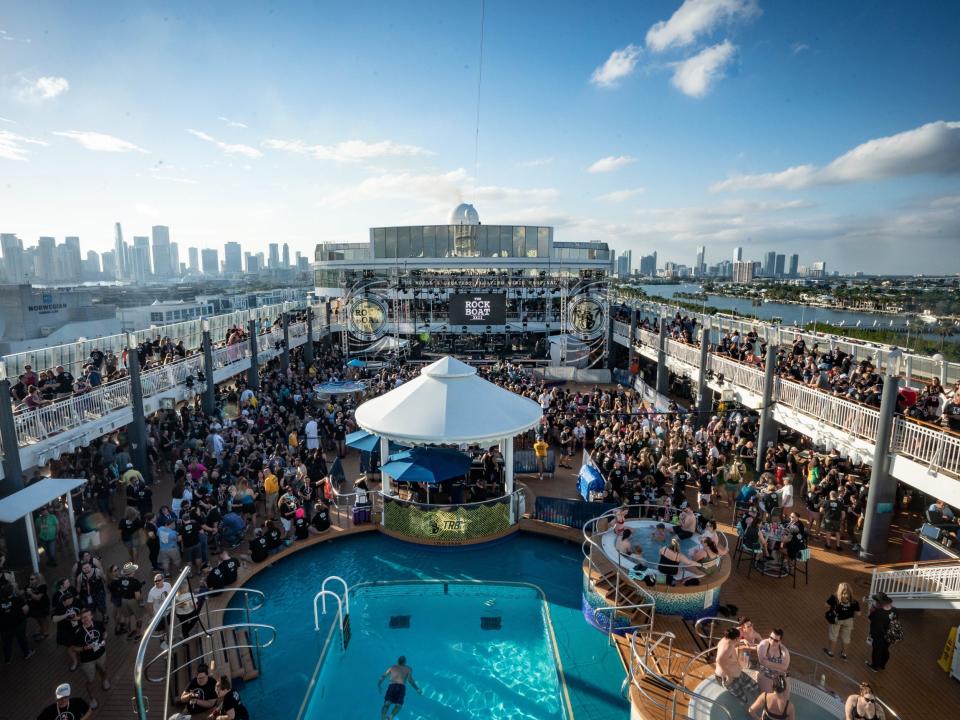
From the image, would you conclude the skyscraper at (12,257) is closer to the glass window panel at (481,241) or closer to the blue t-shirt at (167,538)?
the glass window panel at (481,241)

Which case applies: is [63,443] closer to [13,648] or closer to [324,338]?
[13,648]

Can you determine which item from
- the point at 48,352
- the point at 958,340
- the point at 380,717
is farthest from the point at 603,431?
the point at 958,340

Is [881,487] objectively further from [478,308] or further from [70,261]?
[70,261]

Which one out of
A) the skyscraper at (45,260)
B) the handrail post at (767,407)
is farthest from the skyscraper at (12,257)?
the handrail post at (767,407)

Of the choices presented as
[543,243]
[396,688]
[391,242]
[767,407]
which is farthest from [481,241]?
[396,688]

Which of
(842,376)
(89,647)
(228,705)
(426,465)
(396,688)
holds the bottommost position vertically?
(396,688)

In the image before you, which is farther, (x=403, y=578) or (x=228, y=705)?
(x=403, y=578)

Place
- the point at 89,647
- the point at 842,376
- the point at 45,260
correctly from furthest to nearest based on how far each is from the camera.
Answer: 1. the point at 45,260
2. the point at 842,376
3. the point at 89,647
